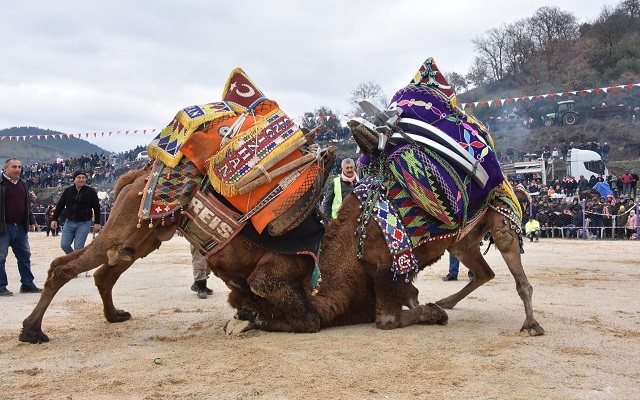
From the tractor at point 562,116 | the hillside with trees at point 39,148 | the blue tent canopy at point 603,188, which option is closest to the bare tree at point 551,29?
the tractor at point 562,116

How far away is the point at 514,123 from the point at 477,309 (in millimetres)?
38811

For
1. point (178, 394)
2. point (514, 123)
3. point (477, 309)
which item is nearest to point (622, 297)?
point (477, 309)

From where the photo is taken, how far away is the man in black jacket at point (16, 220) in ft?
30.3

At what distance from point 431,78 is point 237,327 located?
3.26m

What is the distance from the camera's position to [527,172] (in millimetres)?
33688

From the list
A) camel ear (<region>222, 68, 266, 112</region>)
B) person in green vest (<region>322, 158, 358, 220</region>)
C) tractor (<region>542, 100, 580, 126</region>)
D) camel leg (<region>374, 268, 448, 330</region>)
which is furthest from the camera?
tractor (<region>542, 100, 580, 126</region>)

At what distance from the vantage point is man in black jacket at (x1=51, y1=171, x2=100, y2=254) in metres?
10.6

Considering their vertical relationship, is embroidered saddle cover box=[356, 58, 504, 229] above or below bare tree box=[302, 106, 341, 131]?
below

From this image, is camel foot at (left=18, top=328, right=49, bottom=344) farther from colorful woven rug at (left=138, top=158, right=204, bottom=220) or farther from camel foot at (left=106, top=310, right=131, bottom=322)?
colorful woven rug at (left=138, top=158, right=204, bottom=220)

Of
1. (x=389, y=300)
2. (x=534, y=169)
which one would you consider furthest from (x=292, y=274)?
(x=534, y=169)

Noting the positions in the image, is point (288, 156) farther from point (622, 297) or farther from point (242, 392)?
point (622, 297)

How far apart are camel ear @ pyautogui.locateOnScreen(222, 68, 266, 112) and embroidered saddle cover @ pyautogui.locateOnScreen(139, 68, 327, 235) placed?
17 centimetres

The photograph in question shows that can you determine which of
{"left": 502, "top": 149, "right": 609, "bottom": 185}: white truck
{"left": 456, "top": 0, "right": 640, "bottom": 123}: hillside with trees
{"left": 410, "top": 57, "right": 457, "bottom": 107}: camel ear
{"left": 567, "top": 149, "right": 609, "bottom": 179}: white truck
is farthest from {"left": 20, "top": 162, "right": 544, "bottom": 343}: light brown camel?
{"left": 456, "top": 0, "right": 640, "bottom": 123}: hillside with trees

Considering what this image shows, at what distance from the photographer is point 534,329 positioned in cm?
519
